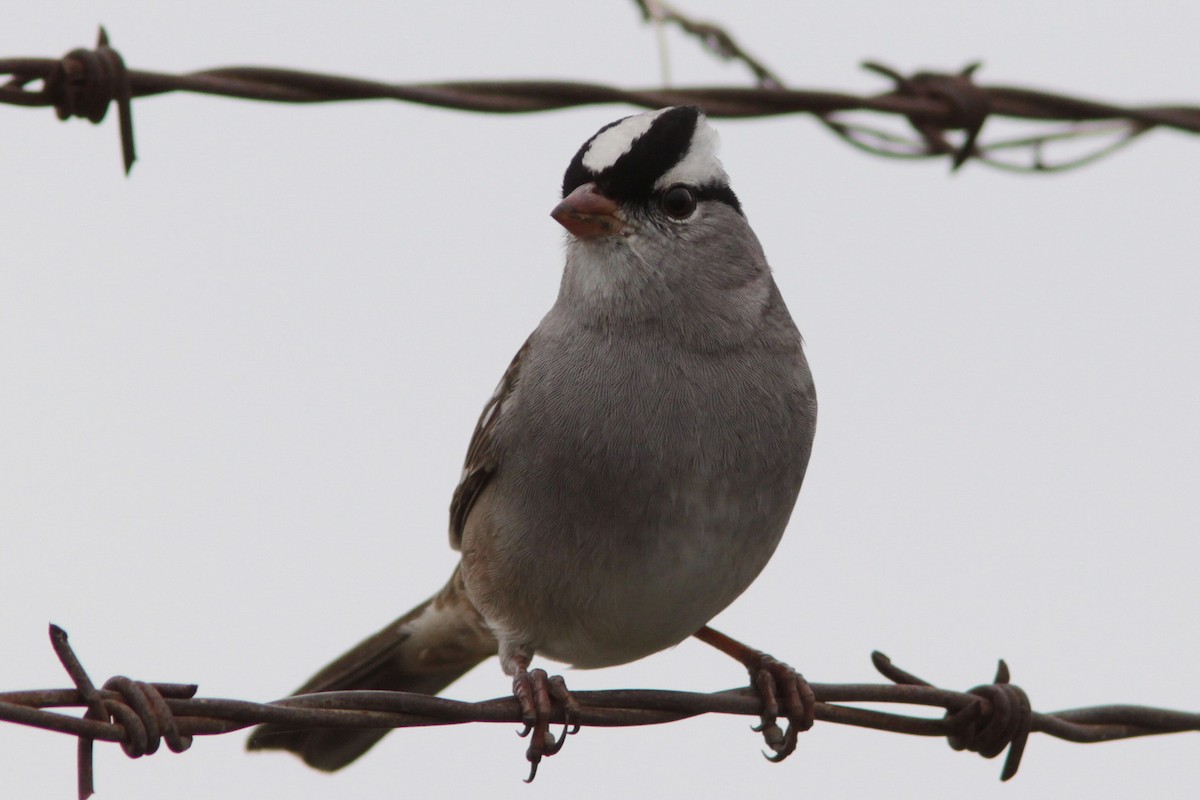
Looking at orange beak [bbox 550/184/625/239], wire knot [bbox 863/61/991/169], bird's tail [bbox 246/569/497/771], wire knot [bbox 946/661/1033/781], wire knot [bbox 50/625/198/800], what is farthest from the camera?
bird's tail [bbox 246/569/497/771]

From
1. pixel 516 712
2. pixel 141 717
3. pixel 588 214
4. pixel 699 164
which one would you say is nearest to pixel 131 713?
pixel 141 717

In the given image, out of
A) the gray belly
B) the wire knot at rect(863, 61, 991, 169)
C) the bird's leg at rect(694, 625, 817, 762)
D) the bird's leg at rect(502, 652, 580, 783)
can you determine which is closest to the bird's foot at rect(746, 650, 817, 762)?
the bird's leg at rect(694, 625, 817, 762)

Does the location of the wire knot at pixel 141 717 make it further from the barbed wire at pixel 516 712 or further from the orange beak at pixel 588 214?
the orange beak at pixel 588 214

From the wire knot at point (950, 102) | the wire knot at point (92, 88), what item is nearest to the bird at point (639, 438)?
the wire knot at point (950, 102)

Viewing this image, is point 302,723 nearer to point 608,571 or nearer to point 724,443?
point 608,571

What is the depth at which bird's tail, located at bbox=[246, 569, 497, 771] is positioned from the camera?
5.58m

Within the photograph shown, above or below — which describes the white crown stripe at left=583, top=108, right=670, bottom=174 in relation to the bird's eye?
above

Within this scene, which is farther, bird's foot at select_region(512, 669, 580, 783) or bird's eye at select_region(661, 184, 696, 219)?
bird's eye at select_region(661, 184, 696, 219)

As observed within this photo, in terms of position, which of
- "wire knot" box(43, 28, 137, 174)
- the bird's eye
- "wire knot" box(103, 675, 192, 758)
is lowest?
"wire knot" box(103, 675, 192, 758)

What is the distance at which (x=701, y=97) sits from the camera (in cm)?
484

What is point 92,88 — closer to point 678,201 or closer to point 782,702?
point 678,201

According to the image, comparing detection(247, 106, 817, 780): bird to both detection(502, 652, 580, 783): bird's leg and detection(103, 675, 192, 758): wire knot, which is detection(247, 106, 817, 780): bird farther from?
detection(103, 675, 192, 758): wire knot

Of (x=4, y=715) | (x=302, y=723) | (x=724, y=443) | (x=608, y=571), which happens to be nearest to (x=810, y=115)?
(x=724, y=443)

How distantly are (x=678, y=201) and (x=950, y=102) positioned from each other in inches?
46.4
